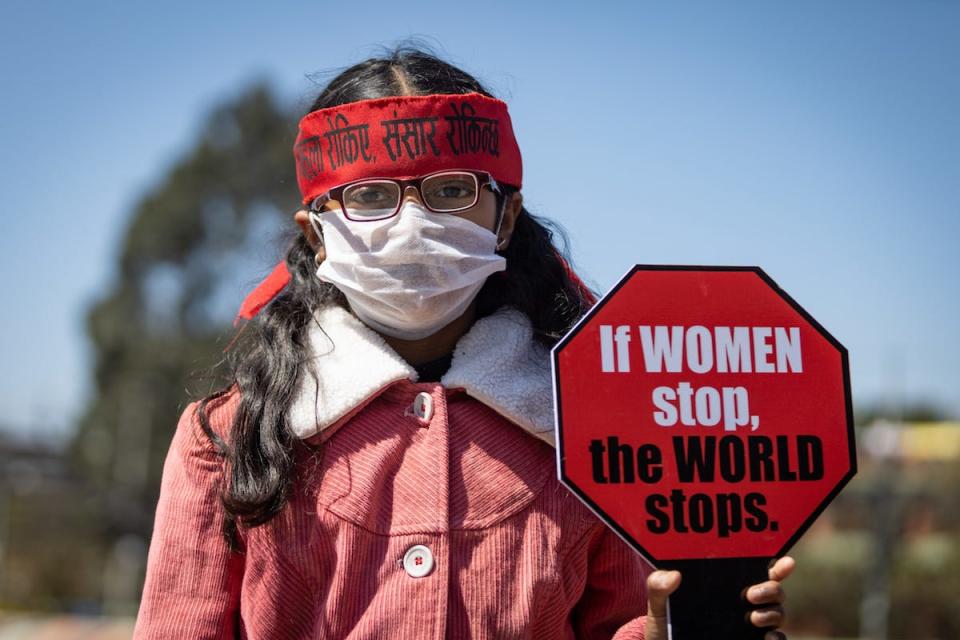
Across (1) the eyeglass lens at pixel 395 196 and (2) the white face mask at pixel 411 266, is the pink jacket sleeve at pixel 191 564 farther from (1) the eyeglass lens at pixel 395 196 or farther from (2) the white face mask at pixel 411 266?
(1) the eyeglass lens at pixel 395 196

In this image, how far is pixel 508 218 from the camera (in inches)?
91.0

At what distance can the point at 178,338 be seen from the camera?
21.1 m

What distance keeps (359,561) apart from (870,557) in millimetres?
8678

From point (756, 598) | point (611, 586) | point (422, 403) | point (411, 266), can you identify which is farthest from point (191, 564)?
point (756, 598)

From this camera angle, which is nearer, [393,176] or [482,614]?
[482,614]

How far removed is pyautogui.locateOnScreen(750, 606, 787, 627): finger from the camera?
166cm

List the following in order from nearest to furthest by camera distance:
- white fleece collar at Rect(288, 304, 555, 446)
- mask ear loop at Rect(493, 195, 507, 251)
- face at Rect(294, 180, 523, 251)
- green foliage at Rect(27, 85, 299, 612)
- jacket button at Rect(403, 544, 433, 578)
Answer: jacket button at Rect(403, 544, 433, 578), white fleece collar at Rect(288, 304, 555, 446), face at Rect(294, 180, 523, 251), mask ear loop at Rect(493, 195, 507, 251), green foliage at Rect(27, 85, 299, 612)

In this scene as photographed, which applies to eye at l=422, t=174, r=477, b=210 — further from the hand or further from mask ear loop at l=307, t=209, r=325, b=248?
the hand

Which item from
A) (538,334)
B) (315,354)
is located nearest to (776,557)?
(538,334)

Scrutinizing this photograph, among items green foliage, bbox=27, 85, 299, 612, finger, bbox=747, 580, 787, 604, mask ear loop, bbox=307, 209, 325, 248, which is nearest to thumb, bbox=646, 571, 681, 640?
finger, bbox=747, 580, 787, 604

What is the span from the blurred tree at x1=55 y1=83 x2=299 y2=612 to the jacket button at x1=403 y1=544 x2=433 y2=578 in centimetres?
1936

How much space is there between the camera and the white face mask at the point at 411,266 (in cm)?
209

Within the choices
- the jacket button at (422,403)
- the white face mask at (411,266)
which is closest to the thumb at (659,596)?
the jacket button at (422,403)

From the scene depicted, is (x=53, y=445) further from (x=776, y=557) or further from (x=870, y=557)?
(x=776, y=557)
